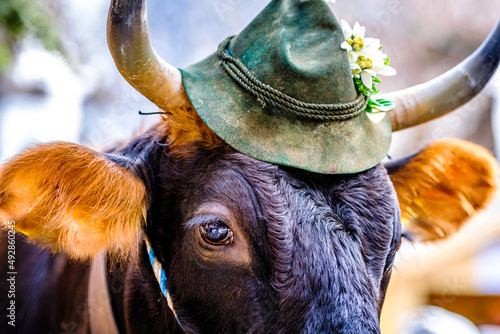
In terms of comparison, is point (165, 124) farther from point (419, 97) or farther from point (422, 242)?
point (422, 242)

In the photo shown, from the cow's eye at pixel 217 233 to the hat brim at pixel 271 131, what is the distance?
292 mm

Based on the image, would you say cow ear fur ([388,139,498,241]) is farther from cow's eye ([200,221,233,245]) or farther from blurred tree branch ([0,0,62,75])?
blurred tree branch ([0,0,62,75])

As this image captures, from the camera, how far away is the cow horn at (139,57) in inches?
53.5

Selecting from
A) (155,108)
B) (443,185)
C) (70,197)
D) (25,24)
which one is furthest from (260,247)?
(155,108)

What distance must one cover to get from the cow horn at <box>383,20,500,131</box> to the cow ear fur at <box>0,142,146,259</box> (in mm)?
1355

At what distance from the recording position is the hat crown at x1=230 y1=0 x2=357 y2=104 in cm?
166

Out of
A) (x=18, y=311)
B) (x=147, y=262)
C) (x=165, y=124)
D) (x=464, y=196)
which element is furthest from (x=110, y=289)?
(x=464, y=196)

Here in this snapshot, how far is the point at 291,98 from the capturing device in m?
1.63

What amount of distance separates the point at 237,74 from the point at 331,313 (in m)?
0.96

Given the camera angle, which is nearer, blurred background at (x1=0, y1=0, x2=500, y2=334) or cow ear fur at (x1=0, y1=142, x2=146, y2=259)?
cow ear fur at (x1=0, y1=142, x2=146, y2=259)

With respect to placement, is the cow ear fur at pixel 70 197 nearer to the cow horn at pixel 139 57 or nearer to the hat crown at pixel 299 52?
the cow horn at pixel 139 57

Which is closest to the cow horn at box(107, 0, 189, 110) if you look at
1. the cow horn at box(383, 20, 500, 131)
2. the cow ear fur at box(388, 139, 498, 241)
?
the cow horn at box(383, 20, 500, 131)

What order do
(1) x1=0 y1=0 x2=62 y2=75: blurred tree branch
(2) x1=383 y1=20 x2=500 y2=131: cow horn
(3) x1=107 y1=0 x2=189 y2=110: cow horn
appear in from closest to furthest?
(3) x1=107 y1=0 x2=189 y2=110: cow horn → (2) x1=383 y1=20 x2=500 y2=131: cow horn → (1) x1=0 y1=0 x2=62 y2=75: blurred tree branch

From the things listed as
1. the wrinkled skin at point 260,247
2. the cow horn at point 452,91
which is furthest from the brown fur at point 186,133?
the cow horn at point 452,91
